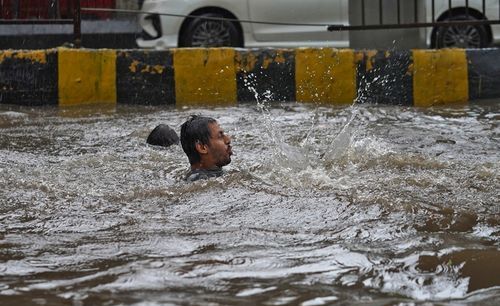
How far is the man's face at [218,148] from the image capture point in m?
5.42

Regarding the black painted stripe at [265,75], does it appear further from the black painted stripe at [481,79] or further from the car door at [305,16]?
the car door at [305,16]

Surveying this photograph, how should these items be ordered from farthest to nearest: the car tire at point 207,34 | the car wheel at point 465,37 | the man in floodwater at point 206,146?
the car tire at point 207,34, the car wheel at point 465,37, the man in floodwater at point 206,146

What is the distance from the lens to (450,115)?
24.7ft

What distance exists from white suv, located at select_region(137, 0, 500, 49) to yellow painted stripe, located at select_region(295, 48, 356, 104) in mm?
3105

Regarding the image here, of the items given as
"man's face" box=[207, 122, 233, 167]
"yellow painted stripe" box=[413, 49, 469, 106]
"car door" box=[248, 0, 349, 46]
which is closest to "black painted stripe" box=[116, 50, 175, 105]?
"yellow painted stripe" box=[413, 49, 469, 106]

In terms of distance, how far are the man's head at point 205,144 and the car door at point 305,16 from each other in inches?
238

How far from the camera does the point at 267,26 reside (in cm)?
1159

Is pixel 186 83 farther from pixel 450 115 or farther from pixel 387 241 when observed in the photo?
pixel 387 241

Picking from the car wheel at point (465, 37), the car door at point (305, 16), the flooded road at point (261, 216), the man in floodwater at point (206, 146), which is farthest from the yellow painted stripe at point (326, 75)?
the car wheel at point (465, 37)

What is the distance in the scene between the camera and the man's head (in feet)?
17.8

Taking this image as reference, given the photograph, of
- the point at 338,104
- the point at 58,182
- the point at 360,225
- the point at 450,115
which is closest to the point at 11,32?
the point at 338,104

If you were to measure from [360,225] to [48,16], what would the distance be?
6438 mm

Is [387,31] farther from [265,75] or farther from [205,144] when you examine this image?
[205,144]

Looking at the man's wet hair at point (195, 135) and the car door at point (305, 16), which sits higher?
the car door at point (305, 16)
